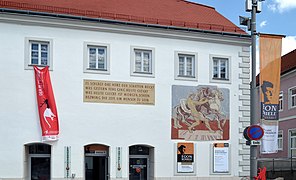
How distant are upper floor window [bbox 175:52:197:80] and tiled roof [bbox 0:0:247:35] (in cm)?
136

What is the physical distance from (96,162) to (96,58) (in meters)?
4.64

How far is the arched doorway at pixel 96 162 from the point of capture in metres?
22.0

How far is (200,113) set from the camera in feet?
76.6

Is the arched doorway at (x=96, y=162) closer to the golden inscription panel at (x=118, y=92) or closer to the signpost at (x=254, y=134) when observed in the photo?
the golden inscription panel at (x=118, y=92)

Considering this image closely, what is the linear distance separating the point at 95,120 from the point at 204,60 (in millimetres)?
6042

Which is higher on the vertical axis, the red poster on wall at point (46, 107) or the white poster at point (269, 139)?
the red poster on wall at point (46, 107)

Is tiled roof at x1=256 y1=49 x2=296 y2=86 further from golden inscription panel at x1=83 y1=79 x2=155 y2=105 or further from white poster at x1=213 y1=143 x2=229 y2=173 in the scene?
golden inscription panel at x1=83 y1=79 x2=155 y2=105

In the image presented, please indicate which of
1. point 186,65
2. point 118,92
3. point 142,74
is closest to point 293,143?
point 186,65

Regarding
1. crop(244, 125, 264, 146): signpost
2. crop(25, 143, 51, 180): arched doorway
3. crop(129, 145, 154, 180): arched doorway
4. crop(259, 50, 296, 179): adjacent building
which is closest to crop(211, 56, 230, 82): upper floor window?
crop(129, 145, 154, 180): arched doorway

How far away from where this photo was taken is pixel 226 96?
2391 cm

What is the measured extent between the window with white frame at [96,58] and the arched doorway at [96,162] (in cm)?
336

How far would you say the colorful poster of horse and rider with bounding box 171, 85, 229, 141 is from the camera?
22.9m

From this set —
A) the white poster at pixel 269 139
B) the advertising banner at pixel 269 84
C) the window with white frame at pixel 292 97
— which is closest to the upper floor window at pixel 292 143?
the window with white frame at pixel 292 97

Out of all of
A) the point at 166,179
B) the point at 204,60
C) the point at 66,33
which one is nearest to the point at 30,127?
the point at 66,33
